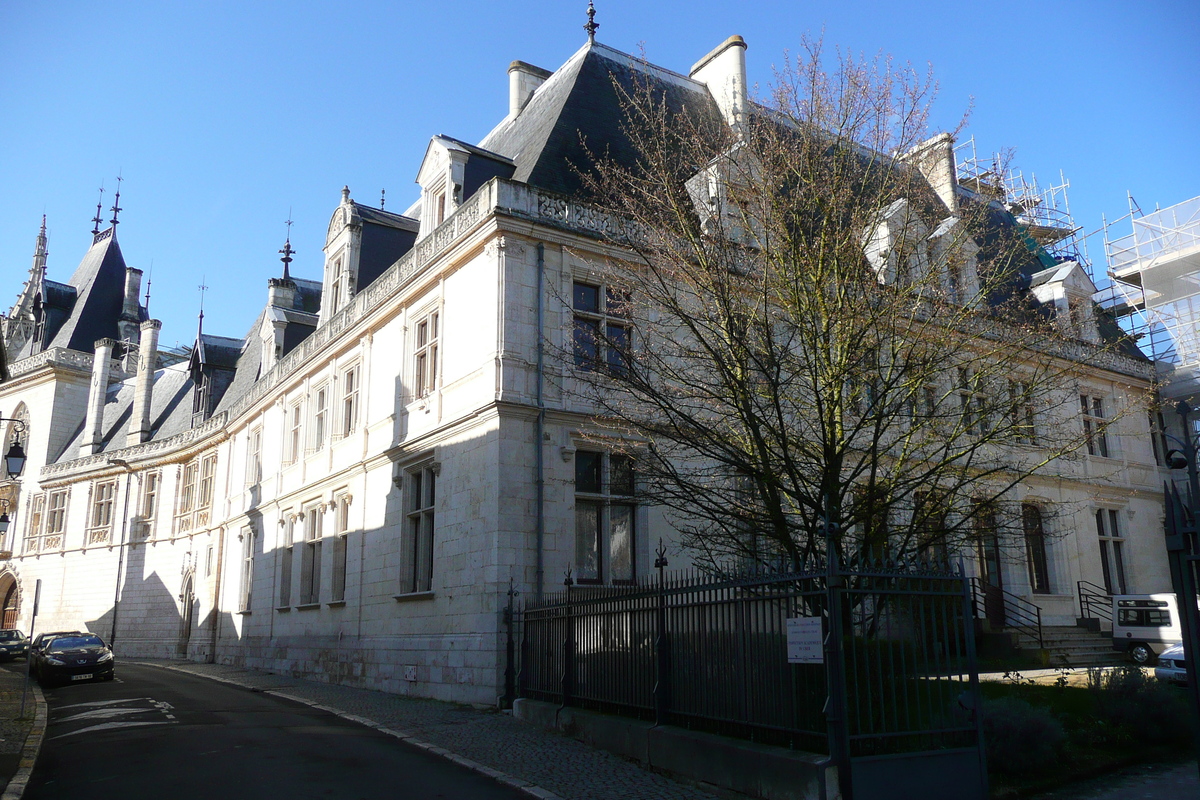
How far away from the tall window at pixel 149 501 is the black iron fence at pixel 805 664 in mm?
32394

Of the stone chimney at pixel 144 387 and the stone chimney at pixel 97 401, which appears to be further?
the stone chimney at pixel 97 401

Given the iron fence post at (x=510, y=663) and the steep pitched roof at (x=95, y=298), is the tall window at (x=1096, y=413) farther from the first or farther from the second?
the steep pitched roof at (x=95, y=298)

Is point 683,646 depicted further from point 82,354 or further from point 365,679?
point 82,354

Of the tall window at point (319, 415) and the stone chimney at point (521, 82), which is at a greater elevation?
the stone chimney at point (521, 82)

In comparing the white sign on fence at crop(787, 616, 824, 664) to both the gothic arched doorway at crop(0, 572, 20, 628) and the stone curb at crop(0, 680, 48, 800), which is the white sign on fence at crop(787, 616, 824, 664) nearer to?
the stone curb at crop(0, 680, 48, 800)

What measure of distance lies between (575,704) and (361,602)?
9356 mm

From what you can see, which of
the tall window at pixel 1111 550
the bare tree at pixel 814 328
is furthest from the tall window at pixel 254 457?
the tall window at pixel 1111 550

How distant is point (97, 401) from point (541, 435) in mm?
33255

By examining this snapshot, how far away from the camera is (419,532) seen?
712 inches

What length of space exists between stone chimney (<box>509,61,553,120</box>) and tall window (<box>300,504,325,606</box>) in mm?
11206

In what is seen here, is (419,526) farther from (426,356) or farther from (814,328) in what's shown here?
(814,328)

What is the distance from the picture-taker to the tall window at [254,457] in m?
28.0

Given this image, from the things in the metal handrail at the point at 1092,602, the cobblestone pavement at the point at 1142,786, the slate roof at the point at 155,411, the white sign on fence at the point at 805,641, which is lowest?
the cobblestone pavement at the point at 1142,786

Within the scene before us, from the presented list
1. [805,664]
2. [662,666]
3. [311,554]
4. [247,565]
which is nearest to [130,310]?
[247,565]
